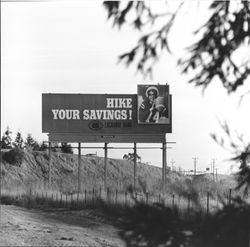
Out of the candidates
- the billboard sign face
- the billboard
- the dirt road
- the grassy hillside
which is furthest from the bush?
the billboard sign face

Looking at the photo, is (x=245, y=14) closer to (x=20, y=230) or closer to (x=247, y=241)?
(x=247, y=241)

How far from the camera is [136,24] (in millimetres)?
2998

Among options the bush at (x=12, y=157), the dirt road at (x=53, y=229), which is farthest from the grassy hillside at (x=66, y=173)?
the dirt road at (x=53, y=229)

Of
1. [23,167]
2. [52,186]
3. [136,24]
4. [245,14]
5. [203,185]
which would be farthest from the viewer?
[23,167]

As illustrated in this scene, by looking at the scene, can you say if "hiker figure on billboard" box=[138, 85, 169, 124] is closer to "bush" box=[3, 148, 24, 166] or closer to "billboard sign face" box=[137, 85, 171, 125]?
"billboard sign face" box=[137, 85, 171, 125]

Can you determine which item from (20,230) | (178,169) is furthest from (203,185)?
(20,230)

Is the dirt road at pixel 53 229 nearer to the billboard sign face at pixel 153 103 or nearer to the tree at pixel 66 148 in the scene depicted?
the tree at pixel 66 148

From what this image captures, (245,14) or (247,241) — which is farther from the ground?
(245,14)

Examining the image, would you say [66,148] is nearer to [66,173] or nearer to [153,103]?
[66,173]

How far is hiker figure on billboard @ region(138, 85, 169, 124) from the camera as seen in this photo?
6.84 m

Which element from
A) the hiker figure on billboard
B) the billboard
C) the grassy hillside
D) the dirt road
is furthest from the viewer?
the billboard

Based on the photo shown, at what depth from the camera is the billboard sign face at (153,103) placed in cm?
657

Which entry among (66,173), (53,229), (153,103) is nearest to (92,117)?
(66,173)

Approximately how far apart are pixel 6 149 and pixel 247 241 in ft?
26.3
